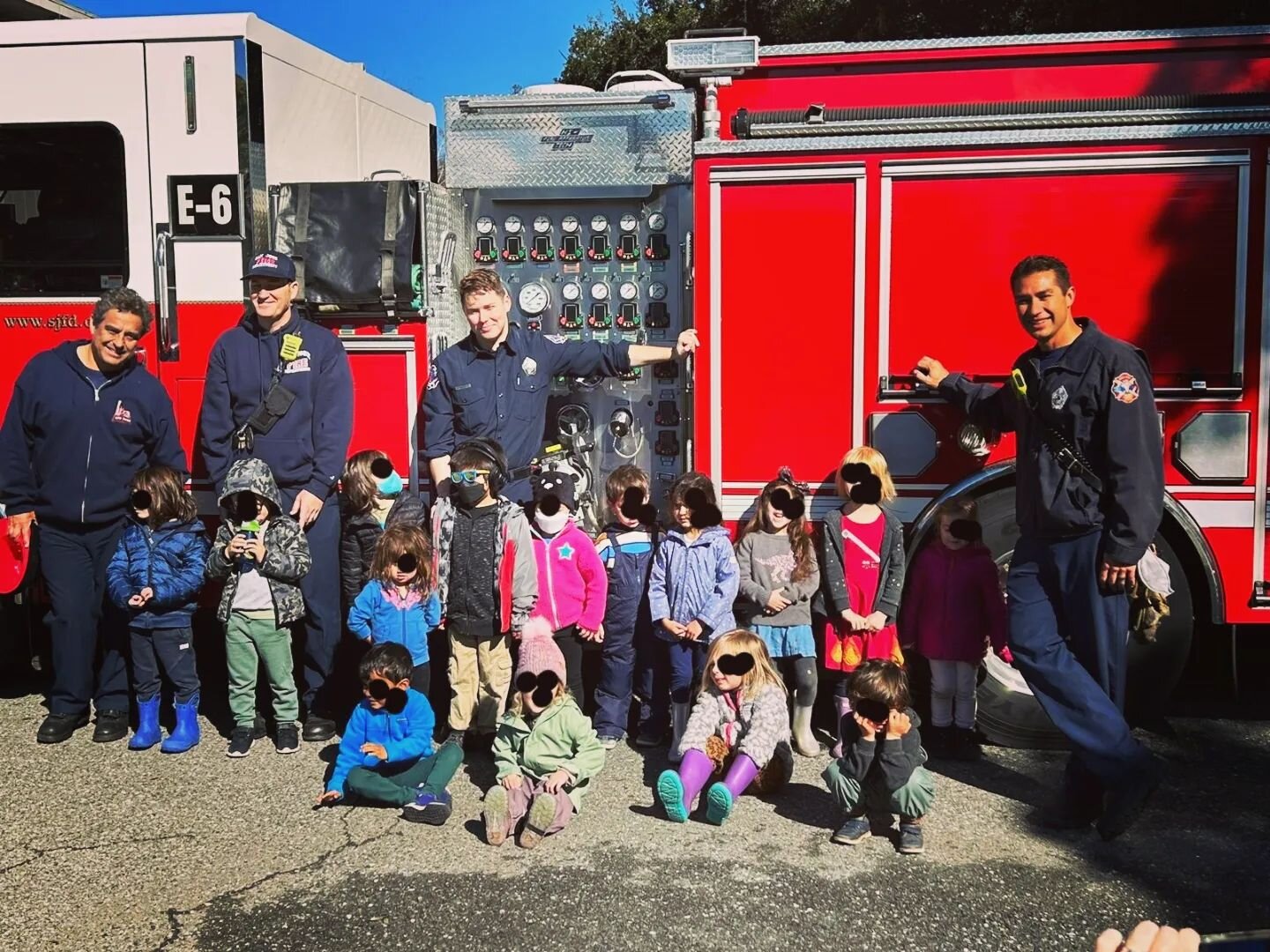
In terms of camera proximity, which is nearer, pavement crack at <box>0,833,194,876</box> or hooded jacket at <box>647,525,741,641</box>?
pavement crack at <box>0,833,194,876</box>

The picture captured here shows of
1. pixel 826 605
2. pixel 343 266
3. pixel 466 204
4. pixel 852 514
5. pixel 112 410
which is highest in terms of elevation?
pixel 466 204

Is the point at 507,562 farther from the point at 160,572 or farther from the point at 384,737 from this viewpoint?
the point at 160,572

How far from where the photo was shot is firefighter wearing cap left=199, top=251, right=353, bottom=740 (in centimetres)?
467

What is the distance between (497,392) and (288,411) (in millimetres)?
851

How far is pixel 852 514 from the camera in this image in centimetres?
454

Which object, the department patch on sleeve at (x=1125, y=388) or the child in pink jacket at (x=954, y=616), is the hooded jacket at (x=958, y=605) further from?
the department patch on sleeve at (x=1125, y=388)

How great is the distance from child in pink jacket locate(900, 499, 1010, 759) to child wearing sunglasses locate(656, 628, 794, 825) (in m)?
0.73

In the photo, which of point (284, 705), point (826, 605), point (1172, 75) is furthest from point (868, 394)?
point (284, 705)

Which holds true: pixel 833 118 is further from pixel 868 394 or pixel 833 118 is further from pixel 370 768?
pixel 370 768

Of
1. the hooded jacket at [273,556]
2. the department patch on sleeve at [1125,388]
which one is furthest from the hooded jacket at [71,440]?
the department patch on sleeve at [1125,388]

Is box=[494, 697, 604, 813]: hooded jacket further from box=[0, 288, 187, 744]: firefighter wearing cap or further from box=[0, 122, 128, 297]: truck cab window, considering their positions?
box=[0, 122, 128, 297]: truck cab window

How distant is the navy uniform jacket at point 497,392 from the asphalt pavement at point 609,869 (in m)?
1.32

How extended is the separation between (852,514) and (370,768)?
2.05m

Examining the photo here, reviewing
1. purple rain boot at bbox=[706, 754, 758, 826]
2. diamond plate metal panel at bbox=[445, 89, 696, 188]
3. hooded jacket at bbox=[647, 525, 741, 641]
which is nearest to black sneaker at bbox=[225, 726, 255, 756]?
hooded jacket at bbox=[647, 525, 741, 641]
